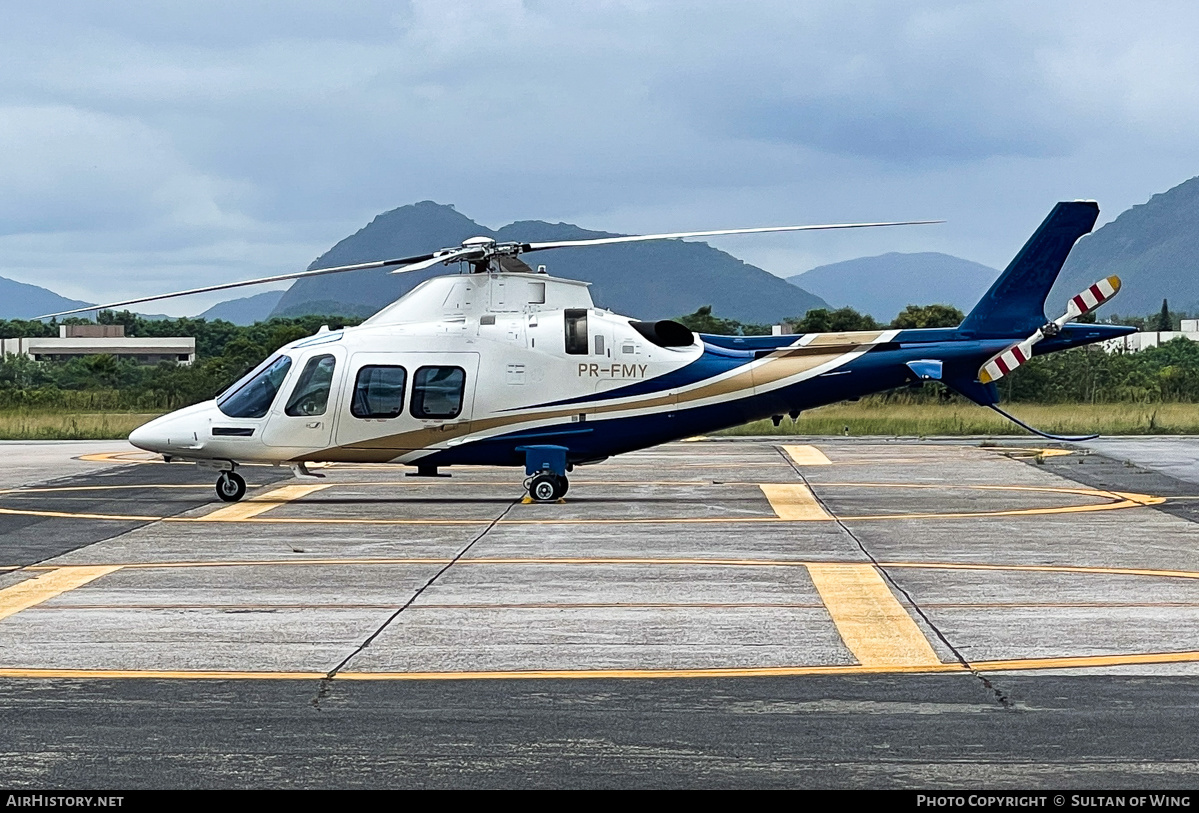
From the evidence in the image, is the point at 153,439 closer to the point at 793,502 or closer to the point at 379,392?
the point at 379,392

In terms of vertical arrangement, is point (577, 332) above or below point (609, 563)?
above

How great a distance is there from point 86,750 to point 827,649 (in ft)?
15.9

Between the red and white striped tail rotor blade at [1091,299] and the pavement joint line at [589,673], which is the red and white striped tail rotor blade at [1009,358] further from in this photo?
the pavement joint line at [589,673]

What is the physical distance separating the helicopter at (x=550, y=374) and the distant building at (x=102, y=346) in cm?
10768

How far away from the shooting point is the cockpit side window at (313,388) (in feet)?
66.8

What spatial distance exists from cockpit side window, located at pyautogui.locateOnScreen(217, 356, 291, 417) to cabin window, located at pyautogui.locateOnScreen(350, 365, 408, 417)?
1.14 metres

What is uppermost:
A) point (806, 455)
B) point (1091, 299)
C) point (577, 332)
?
point (1091, 299)

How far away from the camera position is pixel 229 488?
21016 mm

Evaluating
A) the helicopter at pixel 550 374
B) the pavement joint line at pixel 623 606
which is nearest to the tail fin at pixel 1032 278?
the helicopter at pixel 550 374

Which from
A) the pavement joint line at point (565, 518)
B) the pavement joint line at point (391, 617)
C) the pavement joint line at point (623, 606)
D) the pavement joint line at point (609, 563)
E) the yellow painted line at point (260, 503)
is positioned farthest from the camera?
the yellow painted line at point (260, 503)

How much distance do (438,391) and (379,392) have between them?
0.82 meters

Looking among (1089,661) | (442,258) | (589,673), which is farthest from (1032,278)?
(589,673)

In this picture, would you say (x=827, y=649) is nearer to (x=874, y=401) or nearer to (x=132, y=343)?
(x=874, y=401)

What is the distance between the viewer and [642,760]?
7.06 meters
